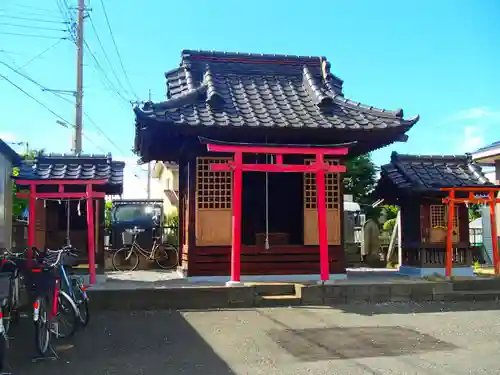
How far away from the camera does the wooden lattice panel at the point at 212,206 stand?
38.3 feet

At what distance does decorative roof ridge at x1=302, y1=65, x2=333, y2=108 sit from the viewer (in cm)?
1191

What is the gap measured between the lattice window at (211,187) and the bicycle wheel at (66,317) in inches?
181

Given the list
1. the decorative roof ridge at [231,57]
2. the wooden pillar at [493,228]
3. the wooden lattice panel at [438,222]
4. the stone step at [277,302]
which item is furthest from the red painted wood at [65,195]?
the wooden pillar at [493,228]

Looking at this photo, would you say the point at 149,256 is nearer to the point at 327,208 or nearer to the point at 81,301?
the point at 327,208

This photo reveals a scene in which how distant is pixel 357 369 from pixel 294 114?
22.2 feet

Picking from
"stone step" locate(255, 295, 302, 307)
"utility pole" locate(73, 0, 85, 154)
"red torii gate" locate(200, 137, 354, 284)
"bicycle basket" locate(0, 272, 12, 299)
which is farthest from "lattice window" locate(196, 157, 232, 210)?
"utility pole" locate(73, 0, 85, 154)

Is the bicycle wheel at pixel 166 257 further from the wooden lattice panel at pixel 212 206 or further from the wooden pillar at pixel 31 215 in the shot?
the wooden pillar at pixel 31 215

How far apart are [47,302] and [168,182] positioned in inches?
1201

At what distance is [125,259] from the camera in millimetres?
15984

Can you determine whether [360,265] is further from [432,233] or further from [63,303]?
[63,303]

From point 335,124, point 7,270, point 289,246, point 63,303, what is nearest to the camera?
point 63,303

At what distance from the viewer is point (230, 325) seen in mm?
8422

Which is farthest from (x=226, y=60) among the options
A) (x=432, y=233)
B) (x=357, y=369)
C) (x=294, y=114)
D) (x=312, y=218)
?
(x=357, y=369)

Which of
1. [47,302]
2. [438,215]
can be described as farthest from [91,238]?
[438,215]
